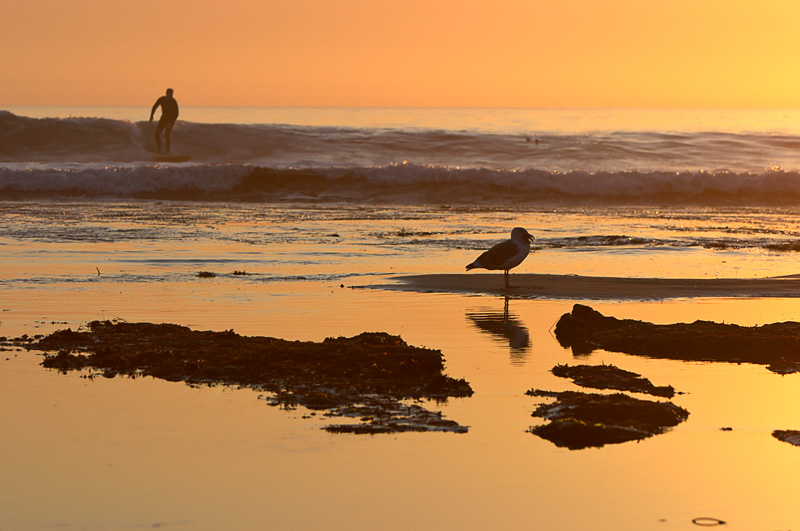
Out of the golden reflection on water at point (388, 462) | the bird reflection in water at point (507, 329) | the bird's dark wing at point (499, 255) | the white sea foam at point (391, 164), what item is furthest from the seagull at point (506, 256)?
the white sea foam at point (391, 164)

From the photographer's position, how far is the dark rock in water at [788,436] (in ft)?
20.8

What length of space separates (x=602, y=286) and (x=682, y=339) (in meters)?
4.30

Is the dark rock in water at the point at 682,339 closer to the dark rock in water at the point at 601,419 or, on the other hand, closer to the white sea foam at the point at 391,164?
the dark rock in water at the point at 601,419

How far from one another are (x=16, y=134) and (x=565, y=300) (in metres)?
35.6

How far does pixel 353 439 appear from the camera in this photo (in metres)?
6.27

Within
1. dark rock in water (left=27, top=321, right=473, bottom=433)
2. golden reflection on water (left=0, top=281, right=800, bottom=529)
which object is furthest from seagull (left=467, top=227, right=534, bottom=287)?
dark rock in water (left=27, top=321, right=473, bottom=433)

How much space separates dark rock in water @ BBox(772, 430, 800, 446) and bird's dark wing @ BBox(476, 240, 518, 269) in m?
7.14

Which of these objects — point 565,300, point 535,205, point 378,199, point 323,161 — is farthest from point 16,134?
point 565,300

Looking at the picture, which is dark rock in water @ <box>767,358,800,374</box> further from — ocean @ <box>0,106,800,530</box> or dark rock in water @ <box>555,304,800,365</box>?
ocean @ <box>0,106,800,530</box>

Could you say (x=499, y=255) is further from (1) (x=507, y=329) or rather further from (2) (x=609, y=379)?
(2) (x=609, y=379)

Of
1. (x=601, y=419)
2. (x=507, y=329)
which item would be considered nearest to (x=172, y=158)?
(x=507, y=329)

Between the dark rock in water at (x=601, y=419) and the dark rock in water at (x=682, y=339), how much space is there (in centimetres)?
198

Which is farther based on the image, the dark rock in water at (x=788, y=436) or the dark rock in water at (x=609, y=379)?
the dark rock in water at (x=609, y=379)

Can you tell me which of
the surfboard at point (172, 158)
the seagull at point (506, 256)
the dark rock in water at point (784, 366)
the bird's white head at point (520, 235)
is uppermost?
the surfboard at point (172, 158)
